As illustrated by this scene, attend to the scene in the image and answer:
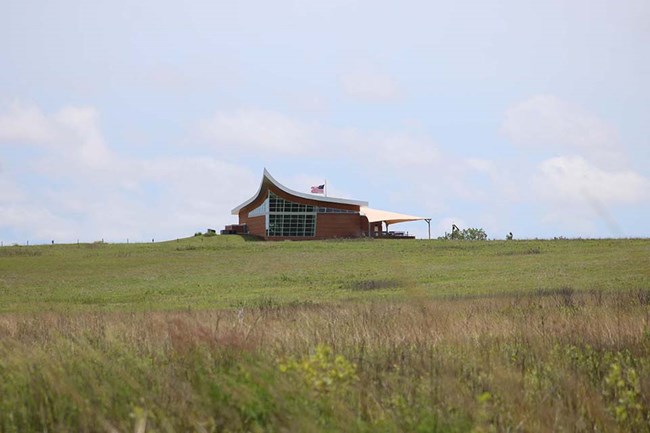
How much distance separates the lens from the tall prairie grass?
6.97 metres

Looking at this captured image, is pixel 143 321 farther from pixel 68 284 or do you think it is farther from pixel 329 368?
pixel 68 284

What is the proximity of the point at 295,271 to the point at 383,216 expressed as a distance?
49.8 metres

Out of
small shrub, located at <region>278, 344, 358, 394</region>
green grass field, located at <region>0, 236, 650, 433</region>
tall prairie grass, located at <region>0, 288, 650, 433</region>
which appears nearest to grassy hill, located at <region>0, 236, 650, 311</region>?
green grass field, located at <region>0, 236, 650, 433</region>

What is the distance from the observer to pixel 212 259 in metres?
55.5

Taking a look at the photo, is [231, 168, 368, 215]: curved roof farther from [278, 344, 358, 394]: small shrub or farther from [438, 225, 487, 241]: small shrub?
[278, 344, 358, 394]: small shrub

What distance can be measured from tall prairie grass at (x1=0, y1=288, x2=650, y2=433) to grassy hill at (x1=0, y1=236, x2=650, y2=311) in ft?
28.3

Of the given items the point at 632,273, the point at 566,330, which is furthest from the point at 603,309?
the point at 632,273

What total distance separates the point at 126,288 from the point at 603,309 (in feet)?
87.0

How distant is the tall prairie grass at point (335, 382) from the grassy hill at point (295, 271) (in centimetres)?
863

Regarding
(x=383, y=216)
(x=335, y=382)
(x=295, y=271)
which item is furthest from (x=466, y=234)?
(x=335, y=382)

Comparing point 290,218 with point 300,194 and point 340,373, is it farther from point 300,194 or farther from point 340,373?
point 340,373

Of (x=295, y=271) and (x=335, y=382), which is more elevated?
(x=295, y=271)

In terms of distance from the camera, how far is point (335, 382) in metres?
7.32

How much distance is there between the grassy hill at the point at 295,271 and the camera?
31.0m
